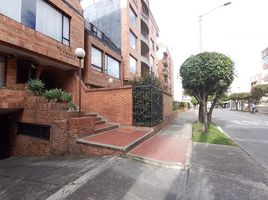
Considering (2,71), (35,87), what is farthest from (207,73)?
(2,71)

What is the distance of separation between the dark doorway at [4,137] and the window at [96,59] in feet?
23.3

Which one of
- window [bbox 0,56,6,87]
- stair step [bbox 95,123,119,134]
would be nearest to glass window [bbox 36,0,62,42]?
window [bbox 0,56,6,87]

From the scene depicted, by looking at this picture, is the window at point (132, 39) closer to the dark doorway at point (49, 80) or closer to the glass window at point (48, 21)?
the dark doorway at point (49, 80)

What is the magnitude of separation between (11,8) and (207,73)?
1052cm

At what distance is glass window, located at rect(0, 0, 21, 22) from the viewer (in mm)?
8285

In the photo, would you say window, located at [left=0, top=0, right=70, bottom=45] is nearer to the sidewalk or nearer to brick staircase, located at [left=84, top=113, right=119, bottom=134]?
brick staircase, located at [left=84, top=113, right=119, bottom=134]

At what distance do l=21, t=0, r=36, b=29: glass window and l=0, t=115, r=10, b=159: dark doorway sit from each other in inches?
Answer: 179

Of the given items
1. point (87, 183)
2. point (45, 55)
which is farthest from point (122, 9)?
point (87, 183)

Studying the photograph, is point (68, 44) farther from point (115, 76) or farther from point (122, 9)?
point (122, 9)

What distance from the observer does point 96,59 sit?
15.7 metres

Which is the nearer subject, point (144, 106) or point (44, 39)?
point (44, 39)

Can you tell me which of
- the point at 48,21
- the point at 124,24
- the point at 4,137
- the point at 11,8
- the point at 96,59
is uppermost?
the point at 124,24

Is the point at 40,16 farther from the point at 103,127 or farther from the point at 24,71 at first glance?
the point at 103,127

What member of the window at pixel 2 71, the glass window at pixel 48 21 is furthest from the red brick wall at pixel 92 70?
the window at pixel 2 71
